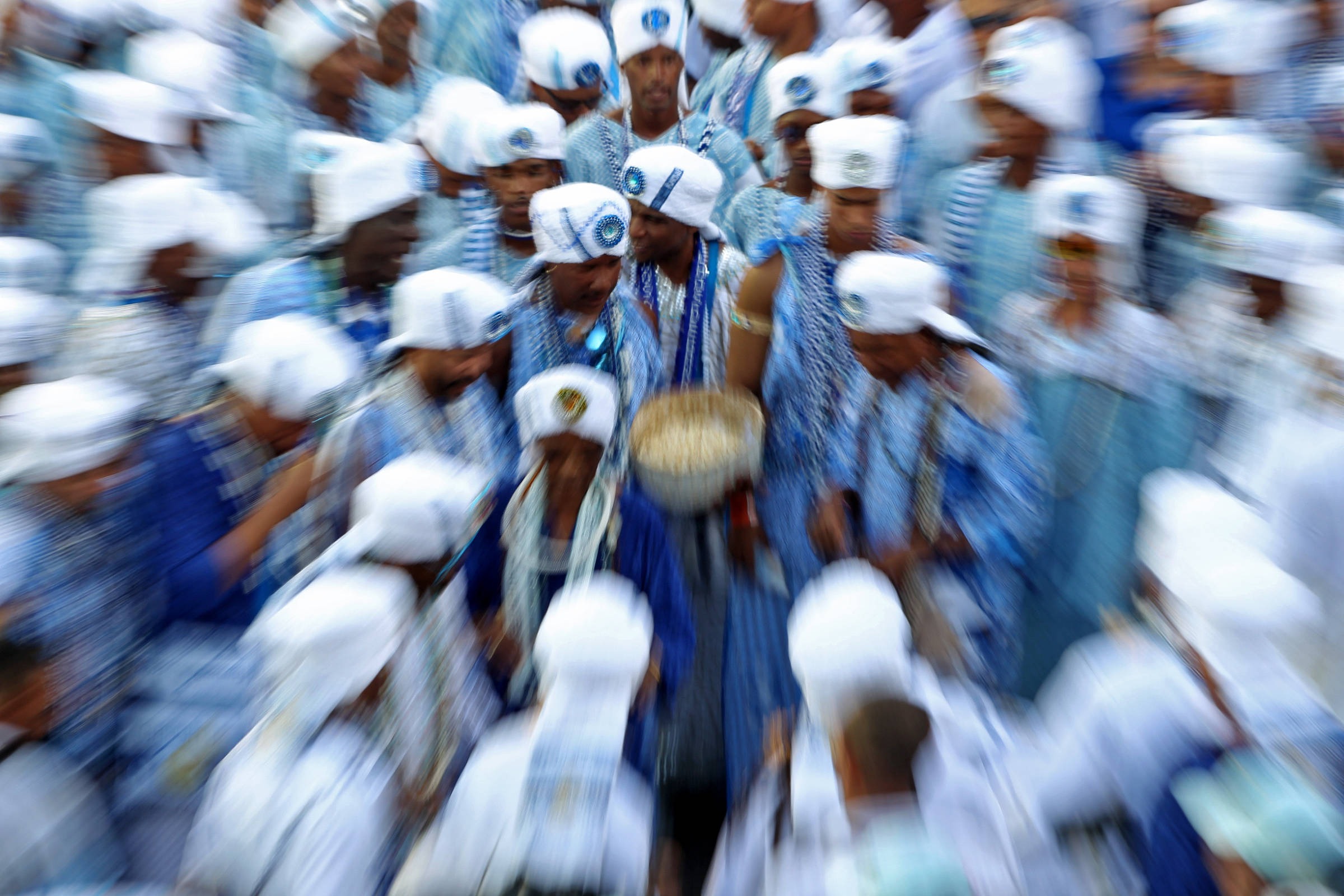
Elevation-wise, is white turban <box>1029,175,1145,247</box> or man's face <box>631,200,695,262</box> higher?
white turban <box>1029,175,1145,247</box>

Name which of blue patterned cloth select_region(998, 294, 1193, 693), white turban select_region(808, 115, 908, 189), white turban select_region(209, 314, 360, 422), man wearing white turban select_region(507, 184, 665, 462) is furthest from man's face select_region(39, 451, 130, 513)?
blue patterned cloth select_region(998, 294, 1193, 693)

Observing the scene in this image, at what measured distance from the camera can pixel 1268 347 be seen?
1.83 m

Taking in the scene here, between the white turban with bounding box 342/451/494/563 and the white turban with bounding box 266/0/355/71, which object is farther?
the white turban with bounding box 266/0/355/71

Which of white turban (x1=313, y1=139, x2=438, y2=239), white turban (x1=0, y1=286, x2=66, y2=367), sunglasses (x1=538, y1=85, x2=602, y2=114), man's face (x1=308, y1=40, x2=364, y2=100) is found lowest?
white turban (x1=0, y1=286, x2=66, y2=367)

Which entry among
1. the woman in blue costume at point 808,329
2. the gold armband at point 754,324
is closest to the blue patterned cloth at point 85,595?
the woman in blue costume at point 808,329

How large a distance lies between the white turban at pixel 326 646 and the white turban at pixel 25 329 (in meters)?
1.29

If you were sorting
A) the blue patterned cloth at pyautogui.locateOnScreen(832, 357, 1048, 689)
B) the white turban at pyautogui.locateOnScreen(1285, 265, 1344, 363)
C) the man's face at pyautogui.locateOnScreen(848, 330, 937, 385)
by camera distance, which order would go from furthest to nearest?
the man's face at pyautogui.locateOnScreen(848, 330, 937, 385), the blue patterned cloth at pyautogui.locateOnScreen(832, 357, 1048, 689), the white turban at pyautogui.locateOnScreen(1285, 265, 1344, 363)

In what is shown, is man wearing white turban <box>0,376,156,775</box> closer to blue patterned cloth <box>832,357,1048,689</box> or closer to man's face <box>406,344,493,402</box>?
man's face <box>406,344,493,402</box>

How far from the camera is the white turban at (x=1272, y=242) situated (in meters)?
1.81

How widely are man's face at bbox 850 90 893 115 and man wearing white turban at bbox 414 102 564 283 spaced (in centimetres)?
114

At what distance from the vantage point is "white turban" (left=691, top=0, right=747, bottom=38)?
3812mm

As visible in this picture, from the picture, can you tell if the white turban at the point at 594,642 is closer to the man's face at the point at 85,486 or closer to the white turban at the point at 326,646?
the white turban at the point at 326,646

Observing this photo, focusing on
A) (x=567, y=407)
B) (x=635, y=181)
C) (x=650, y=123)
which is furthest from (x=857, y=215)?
(x=650, y=123)

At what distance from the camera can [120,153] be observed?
2689mm
